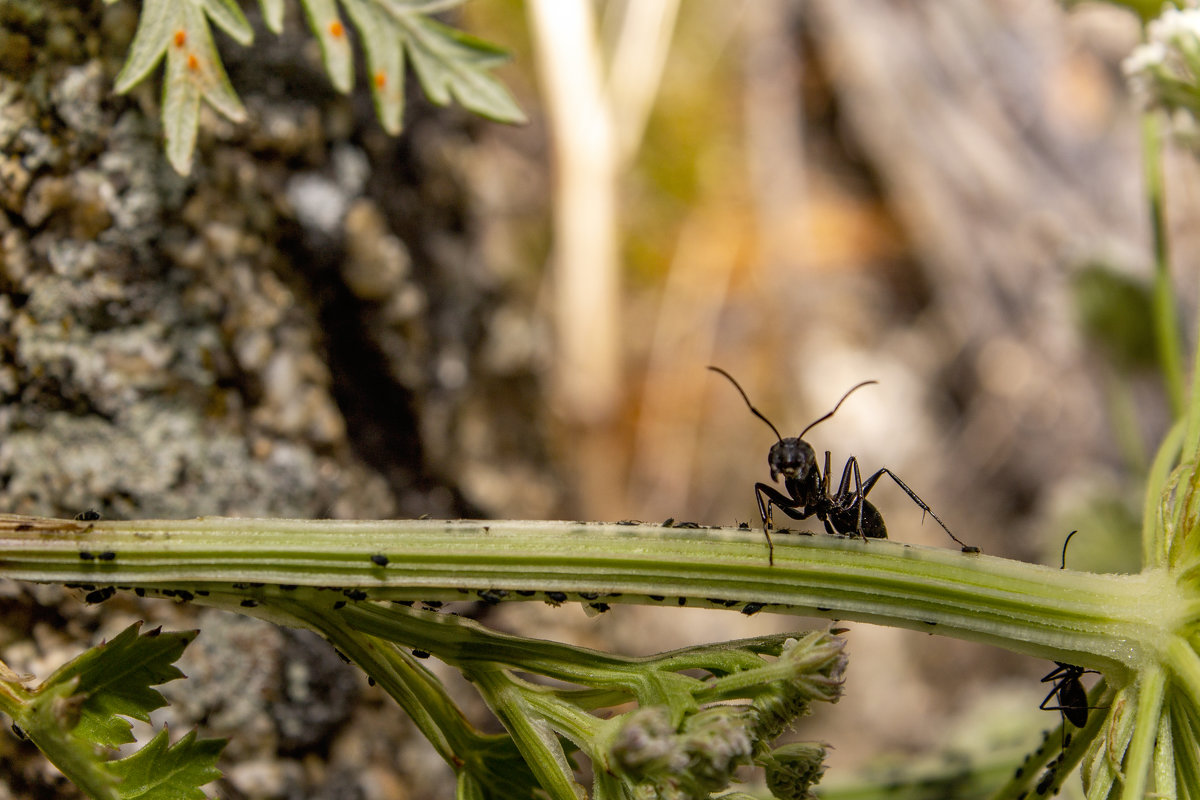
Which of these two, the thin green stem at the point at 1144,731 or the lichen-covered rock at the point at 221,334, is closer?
the thin green stem at the point at 1144,731

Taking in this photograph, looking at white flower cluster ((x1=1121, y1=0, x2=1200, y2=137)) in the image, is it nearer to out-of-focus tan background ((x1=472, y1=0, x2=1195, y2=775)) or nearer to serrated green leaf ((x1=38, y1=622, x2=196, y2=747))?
serrated green leaf ((x1=38, y1=622, x2=196, y2=747))

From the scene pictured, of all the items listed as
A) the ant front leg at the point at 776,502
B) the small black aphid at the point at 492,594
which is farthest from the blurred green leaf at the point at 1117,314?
the small black aphid at the point at 492,594

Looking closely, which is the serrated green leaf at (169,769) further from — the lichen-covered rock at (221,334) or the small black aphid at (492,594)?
the lichen-covered rock at (221,334)

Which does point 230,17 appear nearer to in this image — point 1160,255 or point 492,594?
point 492,594

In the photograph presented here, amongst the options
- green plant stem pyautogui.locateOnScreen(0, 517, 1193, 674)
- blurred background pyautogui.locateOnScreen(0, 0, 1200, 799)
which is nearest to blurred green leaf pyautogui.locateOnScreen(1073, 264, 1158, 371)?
blurred background pyautogui.locateOnScreen(0, 0, 1200, 799)

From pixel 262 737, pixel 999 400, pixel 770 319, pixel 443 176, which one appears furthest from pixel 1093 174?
pixel 262 737

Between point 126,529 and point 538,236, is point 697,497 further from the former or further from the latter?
point 126,529
